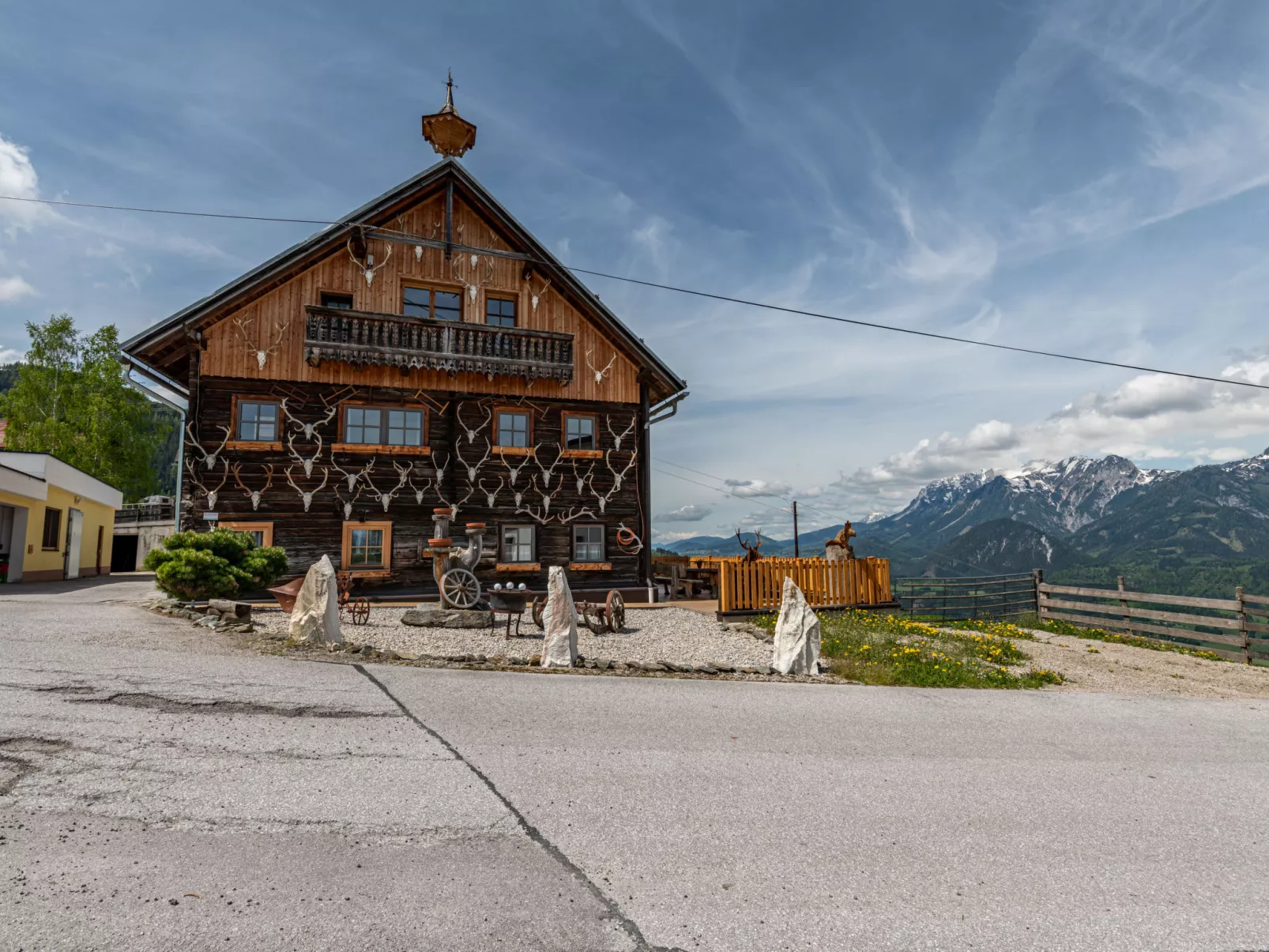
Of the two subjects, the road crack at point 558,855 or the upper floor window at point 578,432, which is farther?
the upper floor window at point 578,432

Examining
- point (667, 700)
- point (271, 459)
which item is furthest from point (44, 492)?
point (667, 700)

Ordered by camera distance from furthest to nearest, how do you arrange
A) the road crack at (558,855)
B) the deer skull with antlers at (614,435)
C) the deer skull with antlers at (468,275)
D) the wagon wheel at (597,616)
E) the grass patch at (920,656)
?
the deer skull with antlers at (614,435) → the deer skull with antlers at (468,275) → the wagon wheel at (597,616) → the grass patch at (920,656) → the road crack at (558,855)

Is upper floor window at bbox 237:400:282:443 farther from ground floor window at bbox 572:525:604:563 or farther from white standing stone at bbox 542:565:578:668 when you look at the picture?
Answer: white standing stone at bbox 542:565:578:668

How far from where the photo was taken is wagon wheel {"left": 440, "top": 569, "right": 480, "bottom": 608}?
15.8 meters

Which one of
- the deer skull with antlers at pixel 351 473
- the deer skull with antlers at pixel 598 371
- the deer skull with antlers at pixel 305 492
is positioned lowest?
the deer skull with antlers at pixel 305 492

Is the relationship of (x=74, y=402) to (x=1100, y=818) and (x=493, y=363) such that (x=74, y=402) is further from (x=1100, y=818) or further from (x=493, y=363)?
(x=1100, y=818)

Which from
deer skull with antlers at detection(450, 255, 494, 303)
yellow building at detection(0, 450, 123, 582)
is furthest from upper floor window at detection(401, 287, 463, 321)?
yellow building at detection(0, 450, 123, 582)

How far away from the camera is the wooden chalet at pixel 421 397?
717 inches

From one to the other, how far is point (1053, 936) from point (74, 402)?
49739mm

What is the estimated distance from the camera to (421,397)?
19.9m

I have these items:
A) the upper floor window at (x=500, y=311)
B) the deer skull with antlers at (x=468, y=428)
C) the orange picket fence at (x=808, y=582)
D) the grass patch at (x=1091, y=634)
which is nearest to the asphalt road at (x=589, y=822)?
the orange picket fence at (x=808, y=582)

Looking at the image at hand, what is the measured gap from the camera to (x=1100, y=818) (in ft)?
17.5

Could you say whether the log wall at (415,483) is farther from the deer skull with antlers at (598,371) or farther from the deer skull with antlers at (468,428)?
the deer skull with antlers at (598,371)

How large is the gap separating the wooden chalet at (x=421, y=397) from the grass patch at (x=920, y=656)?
7148 millimetres
